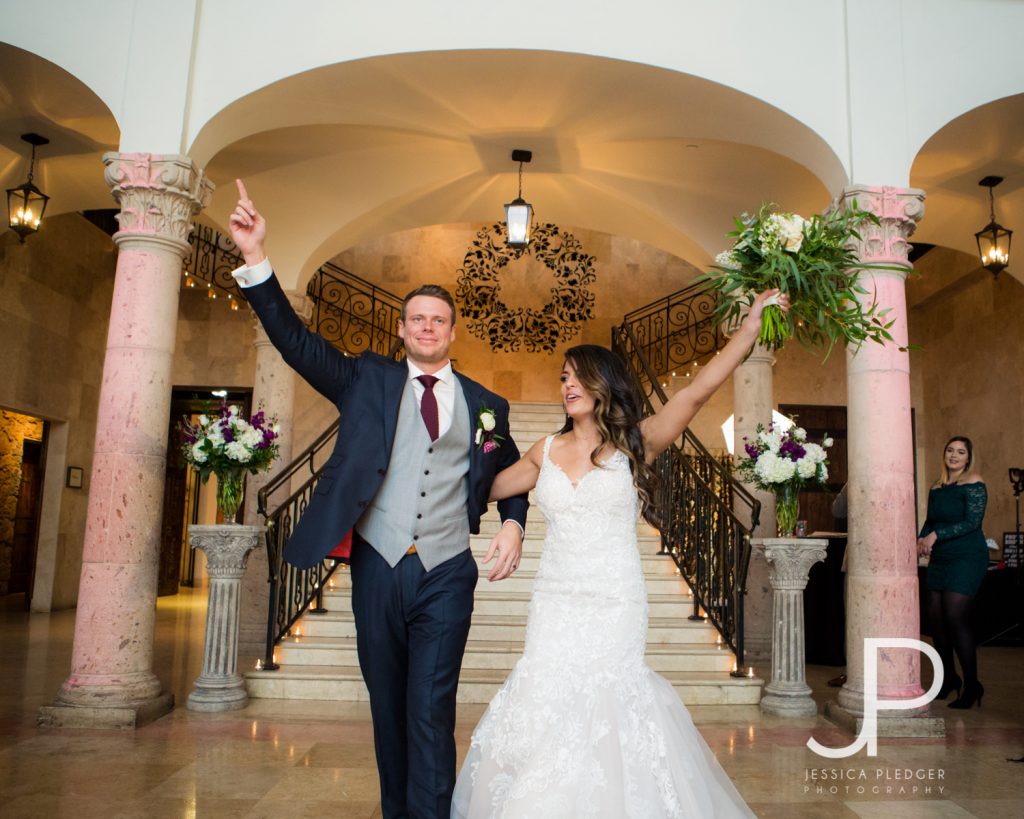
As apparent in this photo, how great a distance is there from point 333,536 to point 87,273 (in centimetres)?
1123

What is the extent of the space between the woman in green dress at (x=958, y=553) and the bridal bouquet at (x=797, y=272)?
395cm

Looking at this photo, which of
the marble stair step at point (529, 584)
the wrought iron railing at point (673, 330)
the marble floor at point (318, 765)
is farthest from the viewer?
the wrought iron railing at point (673, 330)

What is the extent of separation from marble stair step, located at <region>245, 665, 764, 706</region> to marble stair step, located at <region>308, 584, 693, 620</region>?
3.33 ft

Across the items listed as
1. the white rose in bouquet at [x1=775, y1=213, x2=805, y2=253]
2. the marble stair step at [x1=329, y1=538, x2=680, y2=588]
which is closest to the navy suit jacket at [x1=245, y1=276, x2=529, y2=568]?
the white rose in bouquet at [x1=775, y1=213, x2=805, y2=253]

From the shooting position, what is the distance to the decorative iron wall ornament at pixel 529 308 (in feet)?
44.1

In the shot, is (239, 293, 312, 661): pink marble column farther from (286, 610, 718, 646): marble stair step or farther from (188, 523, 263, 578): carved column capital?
(188, 523, 263, 578): carved column capital

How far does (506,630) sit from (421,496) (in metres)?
4.58

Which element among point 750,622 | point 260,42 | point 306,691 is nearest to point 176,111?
point 260,42

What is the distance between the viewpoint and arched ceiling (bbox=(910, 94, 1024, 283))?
688cm

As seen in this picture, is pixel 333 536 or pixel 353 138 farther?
pixel 353 138

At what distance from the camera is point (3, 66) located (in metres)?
6.56

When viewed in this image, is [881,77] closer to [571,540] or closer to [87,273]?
[571,540]

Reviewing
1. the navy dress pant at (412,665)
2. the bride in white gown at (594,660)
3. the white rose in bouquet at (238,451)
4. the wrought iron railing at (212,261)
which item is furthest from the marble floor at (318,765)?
the wrought iron railing at (212,261)

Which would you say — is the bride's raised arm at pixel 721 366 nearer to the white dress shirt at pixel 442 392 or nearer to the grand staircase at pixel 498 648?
the white dress shirt at pixel 442 392
